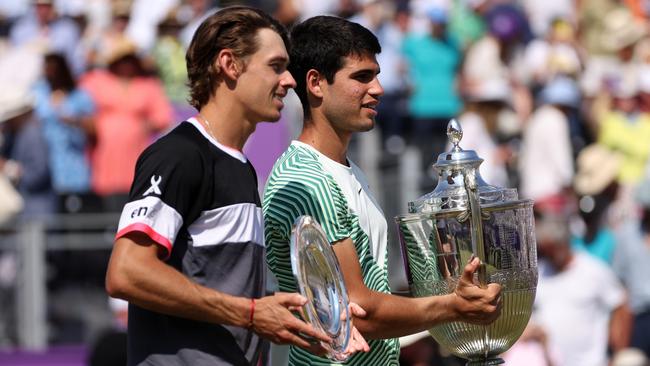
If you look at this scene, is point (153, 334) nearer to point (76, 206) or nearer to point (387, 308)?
point (387, 308)

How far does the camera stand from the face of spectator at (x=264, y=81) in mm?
4129

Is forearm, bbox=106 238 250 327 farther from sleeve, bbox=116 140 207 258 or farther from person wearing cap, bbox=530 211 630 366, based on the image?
person wearing cap, bbox=530 211 630 366

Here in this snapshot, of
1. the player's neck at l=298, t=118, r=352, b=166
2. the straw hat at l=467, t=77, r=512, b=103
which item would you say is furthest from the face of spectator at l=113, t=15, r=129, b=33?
the player's neck at l=298, t=118, r=352, b=166

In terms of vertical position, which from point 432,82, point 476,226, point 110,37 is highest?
point 110,37

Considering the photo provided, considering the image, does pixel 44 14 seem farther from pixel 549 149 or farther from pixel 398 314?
pixel 398 314

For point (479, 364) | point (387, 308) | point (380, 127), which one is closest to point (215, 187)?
point (387, 308)

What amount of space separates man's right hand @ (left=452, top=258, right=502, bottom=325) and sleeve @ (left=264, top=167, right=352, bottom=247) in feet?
1.26

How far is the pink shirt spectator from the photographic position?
10.5 metres

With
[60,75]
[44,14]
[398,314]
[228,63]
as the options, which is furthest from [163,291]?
[44,14]

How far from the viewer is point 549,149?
480 inches

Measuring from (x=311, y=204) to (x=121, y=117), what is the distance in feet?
21.3

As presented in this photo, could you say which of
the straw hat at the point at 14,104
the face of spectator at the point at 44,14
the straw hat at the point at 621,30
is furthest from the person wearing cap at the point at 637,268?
the face of spectator at the point at 44,14

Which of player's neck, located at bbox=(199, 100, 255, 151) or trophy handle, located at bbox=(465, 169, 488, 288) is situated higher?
player's neck, located at bbox=(199, 100, 255, 151)

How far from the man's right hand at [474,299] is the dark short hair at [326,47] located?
0.78 meters
